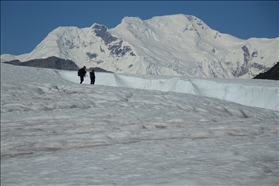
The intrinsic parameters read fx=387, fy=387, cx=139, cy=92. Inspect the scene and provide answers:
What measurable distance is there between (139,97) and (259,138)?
31.8 feet

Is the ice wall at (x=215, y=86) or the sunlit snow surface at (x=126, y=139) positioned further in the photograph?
the ice wall at (x=215, y=86)

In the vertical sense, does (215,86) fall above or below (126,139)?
above

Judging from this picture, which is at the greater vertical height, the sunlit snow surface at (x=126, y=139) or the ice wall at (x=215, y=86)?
the ice wall at (x=215, y=86)

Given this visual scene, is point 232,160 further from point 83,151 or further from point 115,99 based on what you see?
point 115,99

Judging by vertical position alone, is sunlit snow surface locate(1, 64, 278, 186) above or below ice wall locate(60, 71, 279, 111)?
below

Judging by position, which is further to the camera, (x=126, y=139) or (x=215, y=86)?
(x=215, y=86)

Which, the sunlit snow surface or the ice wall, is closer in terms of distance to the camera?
the sunlit snow surface

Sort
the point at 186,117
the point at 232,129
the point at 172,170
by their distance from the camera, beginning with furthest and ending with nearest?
the point at 186,117, the point at 232,129, the point at 172,170

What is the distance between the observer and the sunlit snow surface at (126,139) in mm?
8859

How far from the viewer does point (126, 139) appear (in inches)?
553

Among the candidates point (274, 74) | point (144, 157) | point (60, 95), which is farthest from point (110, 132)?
point (274, 74)

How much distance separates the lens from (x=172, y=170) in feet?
29.6

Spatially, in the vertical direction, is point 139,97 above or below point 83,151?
above

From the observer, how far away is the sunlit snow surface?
8.86 m
